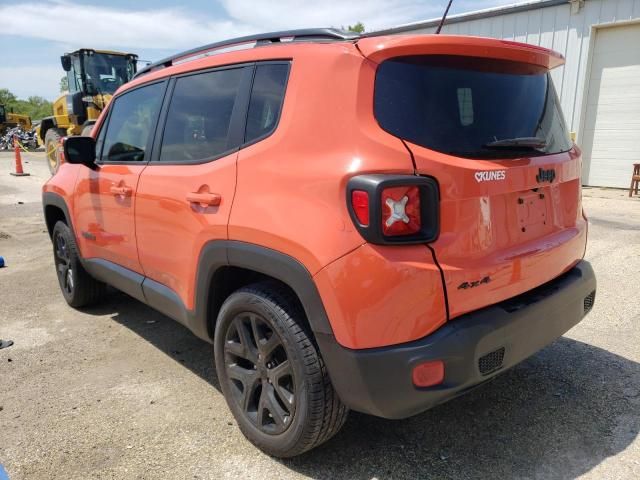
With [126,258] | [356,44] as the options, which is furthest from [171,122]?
[356,44]

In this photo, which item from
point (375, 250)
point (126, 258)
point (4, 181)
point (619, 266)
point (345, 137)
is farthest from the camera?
point (4, 181)

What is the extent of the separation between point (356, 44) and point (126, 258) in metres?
2.23

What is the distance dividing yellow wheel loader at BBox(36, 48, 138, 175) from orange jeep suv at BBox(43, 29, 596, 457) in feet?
41.1

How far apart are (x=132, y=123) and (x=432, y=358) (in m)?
2.69

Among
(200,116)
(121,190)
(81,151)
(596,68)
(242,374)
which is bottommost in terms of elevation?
(242,374)

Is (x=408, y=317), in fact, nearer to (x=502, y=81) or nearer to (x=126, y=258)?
(x=502, y=81)

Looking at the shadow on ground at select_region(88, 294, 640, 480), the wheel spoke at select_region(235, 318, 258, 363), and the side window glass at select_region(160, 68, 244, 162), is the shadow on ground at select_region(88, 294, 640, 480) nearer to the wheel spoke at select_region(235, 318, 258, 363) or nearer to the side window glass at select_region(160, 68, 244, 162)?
the wheel spoke at select_region(235, 318, 258, 363)

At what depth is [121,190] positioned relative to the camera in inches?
134

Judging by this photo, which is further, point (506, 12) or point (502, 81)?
point (506, 12)

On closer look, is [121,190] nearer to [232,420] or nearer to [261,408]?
[232,420]

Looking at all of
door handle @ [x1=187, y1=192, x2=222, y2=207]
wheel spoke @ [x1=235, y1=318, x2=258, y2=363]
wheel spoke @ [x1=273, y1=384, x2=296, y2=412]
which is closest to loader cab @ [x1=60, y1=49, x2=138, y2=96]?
door handle @ [x1=187, y1=192, x2=222, y2=207]

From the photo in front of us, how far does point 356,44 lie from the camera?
2123mm

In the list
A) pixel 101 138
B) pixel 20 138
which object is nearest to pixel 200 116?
pixel 101 138

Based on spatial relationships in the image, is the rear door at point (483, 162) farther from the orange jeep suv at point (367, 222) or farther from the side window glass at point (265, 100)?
the side window glass at point (265, 100)
